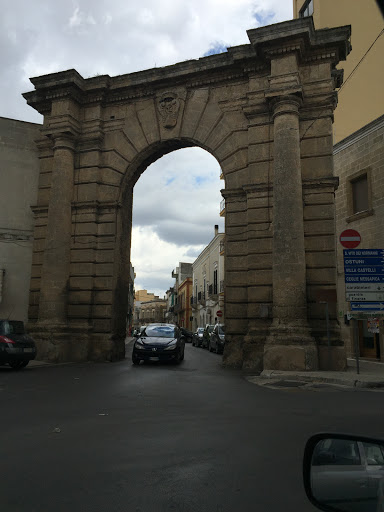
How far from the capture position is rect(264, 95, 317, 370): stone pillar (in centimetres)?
1185

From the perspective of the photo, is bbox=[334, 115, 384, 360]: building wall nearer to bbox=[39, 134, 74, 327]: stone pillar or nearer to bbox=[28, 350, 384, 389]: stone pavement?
bbox=[28, 350, 384, 389]: stone pavement

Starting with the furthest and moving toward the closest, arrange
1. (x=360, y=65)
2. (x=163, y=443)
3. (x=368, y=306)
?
1. (x=360, y=65)
2. (x=368, y=306)
3. (x=163, y=443)

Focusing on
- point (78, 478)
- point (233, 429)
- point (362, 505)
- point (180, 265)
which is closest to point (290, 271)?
point (233, 429)

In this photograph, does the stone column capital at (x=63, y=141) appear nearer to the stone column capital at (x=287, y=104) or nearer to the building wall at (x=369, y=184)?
the stone column capital at (x=287, y=104)

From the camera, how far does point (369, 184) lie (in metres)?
17.9

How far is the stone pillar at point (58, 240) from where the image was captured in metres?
15.3

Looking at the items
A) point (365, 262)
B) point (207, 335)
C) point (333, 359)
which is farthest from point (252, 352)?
point (207, 335)

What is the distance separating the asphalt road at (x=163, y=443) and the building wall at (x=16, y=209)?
896 centimetres

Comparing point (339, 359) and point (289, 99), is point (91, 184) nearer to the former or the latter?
point (289, 99)

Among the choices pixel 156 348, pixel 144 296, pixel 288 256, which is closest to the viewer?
pixel 288 256

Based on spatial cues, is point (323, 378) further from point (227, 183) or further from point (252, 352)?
point (227, 183)

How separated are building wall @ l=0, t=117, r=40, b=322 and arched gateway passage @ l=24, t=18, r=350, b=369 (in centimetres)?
74

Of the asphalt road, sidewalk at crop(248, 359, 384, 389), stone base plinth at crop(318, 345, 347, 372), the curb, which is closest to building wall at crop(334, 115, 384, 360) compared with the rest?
stone base plinth at crop(318, 345, 347, 372)

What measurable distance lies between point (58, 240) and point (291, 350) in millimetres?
8802
